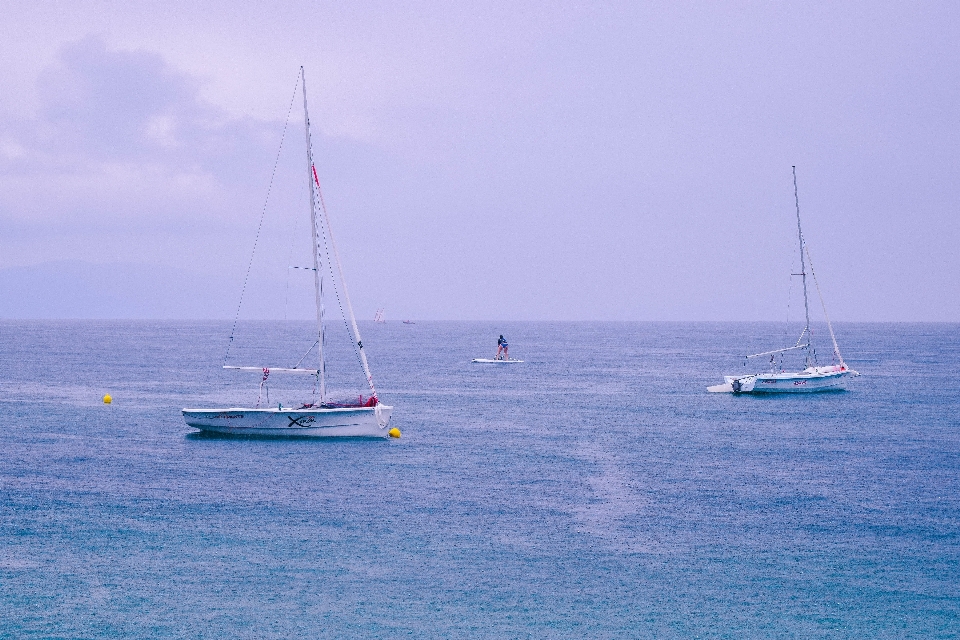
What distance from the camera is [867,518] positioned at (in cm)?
4222

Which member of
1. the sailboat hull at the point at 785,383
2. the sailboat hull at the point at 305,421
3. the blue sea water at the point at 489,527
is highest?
the sailboat hull at the point at 305,421

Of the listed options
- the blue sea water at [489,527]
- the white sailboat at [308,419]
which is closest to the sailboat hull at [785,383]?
the blue sea water at [489,527]

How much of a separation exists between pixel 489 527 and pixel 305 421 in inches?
978

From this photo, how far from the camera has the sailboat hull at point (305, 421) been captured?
61469mm

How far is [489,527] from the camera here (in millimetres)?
39969

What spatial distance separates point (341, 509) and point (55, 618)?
52.1 feet

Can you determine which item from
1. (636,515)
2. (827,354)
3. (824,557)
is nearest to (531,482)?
(636,515)

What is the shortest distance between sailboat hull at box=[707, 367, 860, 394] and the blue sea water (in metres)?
15.7

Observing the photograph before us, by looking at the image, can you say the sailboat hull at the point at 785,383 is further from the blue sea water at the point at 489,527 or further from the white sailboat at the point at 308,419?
the white sailboat at the point at 308,419

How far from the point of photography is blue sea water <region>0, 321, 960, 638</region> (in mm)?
29766

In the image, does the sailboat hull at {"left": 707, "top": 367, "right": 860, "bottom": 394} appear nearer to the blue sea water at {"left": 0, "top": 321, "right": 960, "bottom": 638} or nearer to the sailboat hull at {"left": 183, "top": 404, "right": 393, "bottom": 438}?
the blue sea water at {"left": 0, "top": 321, "right": 960, "bottom": 638}

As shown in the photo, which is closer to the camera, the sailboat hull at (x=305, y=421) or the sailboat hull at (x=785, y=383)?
the sailboat hull at (x=305, y=421)

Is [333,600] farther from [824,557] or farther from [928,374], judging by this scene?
[928,374]

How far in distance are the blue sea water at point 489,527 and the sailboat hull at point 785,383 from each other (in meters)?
15.7
